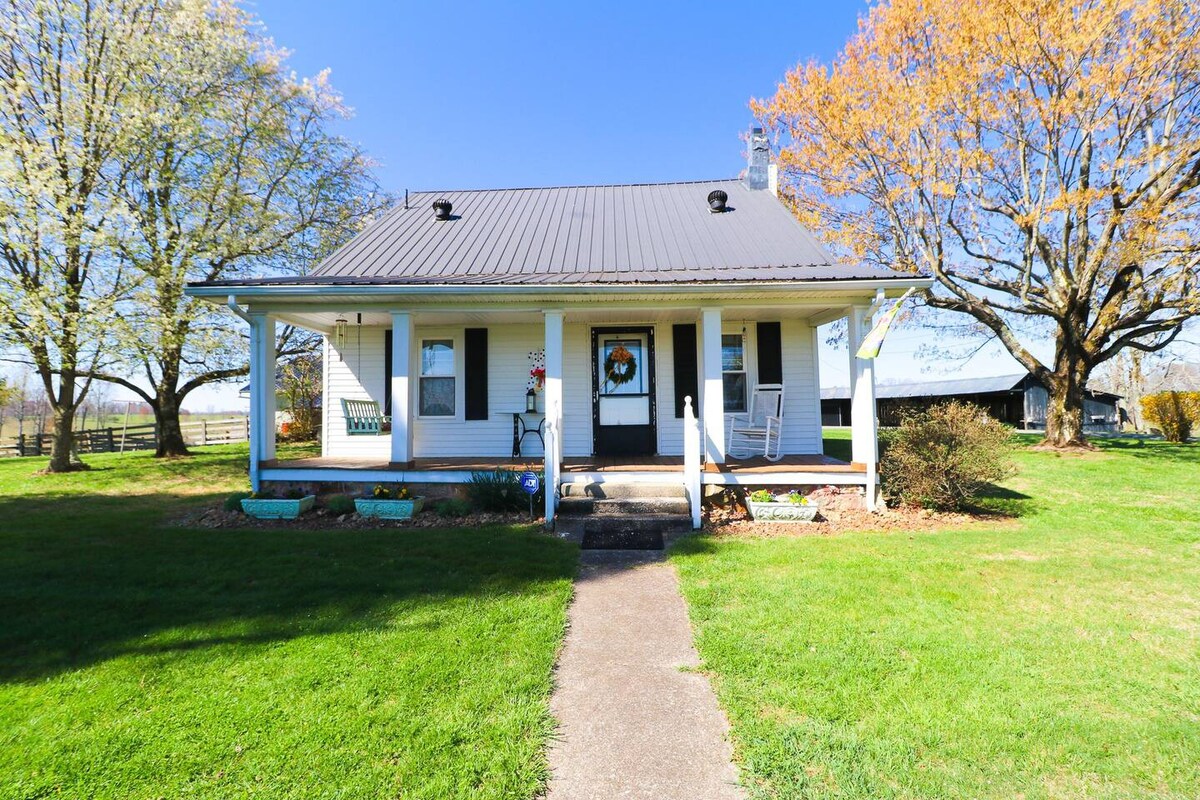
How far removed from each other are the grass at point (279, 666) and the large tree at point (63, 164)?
290 inches

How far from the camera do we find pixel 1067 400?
1325 centimetres

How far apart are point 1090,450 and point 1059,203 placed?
6193 millimetres

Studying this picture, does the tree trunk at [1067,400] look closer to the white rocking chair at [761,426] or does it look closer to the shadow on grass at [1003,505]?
the shadow on grass at [1003,505]

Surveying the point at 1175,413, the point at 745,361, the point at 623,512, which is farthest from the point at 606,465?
the point at 1175,413

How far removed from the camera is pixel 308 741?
237 centimetres

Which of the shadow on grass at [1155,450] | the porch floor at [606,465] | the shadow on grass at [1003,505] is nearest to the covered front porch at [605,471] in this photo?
the porch floor at [606,465]

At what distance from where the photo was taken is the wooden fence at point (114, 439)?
17.7 metres

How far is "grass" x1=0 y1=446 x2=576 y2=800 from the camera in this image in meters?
2.19

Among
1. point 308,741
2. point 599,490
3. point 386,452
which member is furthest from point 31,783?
point 386,452

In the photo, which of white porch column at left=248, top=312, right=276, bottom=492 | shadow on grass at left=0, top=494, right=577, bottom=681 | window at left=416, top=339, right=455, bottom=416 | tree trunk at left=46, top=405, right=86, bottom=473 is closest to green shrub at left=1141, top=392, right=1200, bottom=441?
shadow on grass at left=0, top=494, right=577, bottom=681

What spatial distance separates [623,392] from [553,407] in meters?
2.18

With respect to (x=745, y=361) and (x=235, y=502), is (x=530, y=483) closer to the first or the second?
(x=235, y=502)

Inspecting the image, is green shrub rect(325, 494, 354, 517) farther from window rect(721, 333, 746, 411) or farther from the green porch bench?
window rect(721, 333, 746, 411)

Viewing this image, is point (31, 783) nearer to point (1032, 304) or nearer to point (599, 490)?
point (599, 490)
